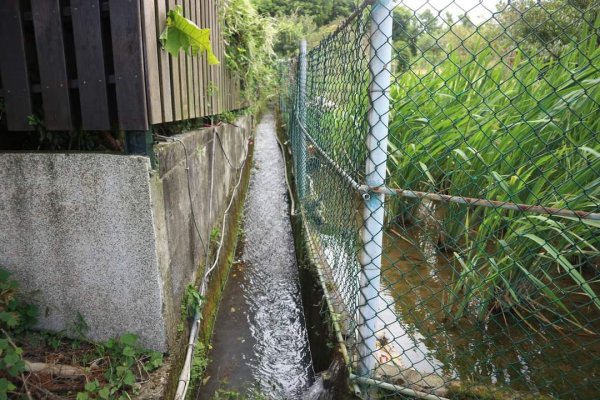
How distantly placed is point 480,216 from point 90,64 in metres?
2.46

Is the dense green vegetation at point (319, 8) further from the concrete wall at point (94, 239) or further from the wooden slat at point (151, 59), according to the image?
Result: the concrete wall at point (94, 239)

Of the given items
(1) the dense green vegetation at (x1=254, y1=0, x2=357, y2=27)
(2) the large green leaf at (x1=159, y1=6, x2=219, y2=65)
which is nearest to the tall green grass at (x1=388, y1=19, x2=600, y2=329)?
(2) the large green leaf at (x1=159, y1=6, x2=219, y2=65)

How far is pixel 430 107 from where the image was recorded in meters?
2.94

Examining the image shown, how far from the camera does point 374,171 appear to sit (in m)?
1.61

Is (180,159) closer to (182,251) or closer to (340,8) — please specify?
(182,251)

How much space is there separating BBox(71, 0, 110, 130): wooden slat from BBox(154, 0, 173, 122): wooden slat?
287 millimetres

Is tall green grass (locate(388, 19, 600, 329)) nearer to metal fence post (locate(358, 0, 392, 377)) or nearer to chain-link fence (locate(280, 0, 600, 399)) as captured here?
chain-link fence (locate(280, 0, 600, 399))

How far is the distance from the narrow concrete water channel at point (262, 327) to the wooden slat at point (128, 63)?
1715 mm

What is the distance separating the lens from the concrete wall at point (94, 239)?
1832 millimetres

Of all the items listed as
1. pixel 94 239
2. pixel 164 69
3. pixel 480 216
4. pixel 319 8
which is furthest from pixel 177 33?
pixel 319 8

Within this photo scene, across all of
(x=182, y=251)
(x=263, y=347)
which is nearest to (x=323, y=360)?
(x=263, y=347)

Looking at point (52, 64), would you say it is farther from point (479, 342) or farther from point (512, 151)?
point (479, 342)

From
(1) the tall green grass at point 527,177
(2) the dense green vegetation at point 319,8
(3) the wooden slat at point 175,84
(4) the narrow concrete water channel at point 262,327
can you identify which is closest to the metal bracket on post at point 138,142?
(3) the wooden slat at point 175,84

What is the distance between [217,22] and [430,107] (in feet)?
7.33
